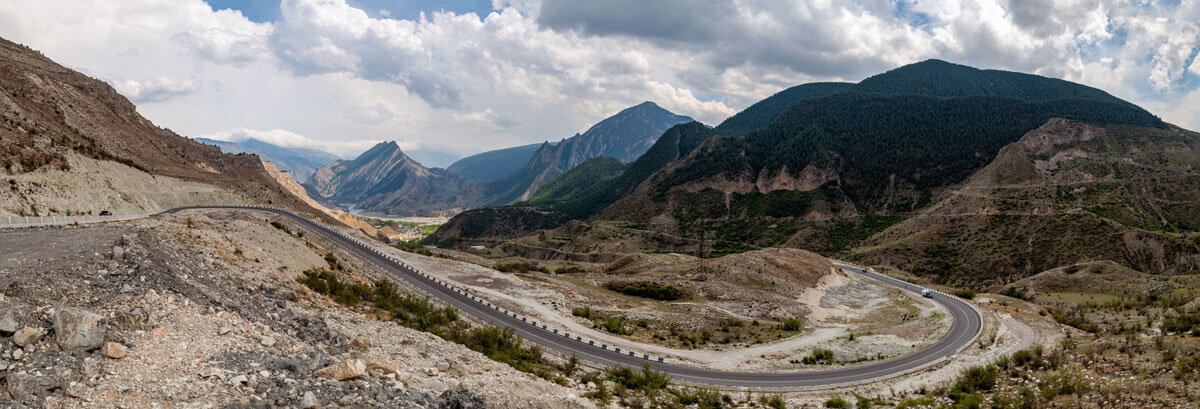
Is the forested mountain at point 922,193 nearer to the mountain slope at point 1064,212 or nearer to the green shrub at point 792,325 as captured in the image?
the mountain slope at point 1064,212

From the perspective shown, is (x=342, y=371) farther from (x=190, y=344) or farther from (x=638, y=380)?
(x=638, y=380)

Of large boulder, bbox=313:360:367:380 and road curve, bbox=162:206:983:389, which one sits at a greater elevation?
large boulder, bbox=313:360:367:380

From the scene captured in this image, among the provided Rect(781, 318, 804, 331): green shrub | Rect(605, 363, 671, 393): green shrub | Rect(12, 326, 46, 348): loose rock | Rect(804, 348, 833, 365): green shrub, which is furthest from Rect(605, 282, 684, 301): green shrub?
Rect(12, 326, 46, 348): loose rock

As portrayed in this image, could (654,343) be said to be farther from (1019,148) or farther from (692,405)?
(1019,148)

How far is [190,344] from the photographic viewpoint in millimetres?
12711

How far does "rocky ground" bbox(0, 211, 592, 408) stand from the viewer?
10438mm

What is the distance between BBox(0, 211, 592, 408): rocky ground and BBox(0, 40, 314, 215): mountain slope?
33447 millimetres

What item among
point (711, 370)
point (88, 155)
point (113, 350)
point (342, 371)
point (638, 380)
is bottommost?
point (711, 370)

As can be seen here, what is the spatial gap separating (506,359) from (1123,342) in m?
30.7

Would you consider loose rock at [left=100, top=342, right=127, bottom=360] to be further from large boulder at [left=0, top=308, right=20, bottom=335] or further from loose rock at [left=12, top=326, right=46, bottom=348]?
large boulder at [left=0, top=308, right=20, bottom=335]

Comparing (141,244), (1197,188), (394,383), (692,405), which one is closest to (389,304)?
(141,244)

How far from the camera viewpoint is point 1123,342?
25266mm

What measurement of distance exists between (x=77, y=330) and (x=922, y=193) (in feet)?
481

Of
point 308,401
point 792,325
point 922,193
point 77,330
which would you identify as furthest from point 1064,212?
point 77,330
